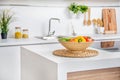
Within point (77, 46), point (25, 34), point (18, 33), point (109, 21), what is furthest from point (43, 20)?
point (77, 46)

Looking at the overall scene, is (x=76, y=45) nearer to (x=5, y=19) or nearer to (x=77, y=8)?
(x=5, y=19)

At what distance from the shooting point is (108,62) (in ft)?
5.55

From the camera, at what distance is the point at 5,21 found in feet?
11.1

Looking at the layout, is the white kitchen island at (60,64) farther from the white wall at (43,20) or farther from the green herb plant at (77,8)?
the green herb plant at (77,8)

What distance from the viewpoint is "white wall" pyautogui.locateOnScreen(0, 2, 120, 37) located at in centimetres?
363

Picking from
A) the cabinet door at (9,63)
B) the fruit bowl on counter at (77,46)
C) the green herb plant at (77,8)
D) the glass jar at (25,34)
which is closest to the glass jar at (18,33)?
the glass jar at (25,34)

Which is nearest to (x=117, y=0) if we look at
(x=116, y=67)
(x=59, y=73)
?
(x=116, y=67)

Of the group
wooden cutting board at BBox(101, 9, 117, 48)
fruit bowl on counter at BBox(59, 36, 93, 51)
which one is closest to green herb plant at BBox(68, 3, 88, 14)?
wooden cutting board at BBox(101, 9, 117, 48)

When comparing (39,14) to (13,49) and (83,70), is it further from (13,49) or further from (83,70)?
(83,70)

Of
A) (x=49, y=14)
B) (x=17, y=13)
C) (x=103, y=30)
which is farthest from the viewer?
(x=103, y=30)

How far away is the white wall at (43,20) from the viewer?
363 cm

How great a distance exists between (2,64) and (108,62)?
165 cm

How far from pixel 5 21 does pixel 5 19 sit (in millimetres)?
73

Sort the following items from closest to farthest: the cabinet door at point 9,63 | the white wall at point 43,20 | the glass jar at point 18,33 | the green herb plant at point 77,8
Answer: the cabinet door at point 9,63 < the glass jar at point 18,33 < the white wall at point 43,20 < the green herb plant at point 77,8
